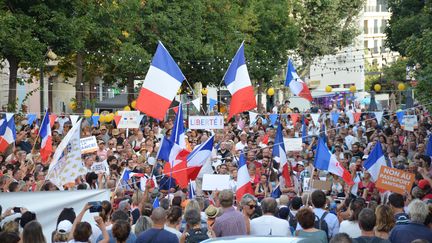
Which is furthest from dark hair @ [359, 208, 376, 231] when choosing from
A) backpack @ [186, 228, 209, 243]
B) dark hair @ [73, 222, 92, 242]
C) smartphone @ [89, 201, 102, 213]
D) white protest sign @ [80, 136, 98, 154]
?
white protest sign @ [80, 136, 98, 154]

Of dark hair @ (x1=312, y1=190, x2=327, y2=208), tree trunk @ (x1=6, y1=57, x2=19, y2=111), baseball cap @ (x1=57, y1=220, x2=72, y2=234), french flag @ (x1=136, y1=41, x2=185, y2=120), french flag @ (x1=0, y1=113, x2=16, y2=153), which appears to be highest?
tree trunk @ (x1=6, y1=57, x2=19, y2=111)

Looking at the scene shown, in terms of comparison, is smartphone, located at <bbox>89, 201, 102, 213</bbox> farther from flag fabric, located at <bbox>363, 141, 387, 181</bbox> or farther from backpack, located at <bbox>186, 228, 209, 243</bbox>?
flag fabric, located at <bbox>363, 141, 387, 181</bbox>

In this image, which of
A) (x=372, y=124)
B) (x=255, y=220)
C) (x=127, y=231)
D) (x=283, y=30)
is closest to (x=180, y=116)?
(x=255, y=220)

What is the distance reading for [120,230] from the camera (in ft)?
32.7

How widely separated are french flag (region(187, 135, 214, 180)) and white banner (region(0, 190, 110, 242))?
380 cm

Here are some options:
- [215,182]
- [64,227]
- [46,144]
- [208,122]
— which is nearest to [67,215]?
[64,227]

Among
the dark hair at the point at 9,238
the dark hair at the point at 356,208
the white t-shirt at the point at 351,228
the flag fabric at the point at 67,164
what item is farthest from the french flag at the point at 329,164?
the dark hair at the point at 9,238

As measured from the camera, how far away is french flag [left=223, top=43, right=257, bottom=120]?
1923 centimetres

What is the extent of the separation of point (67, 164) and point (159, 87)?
2735mm

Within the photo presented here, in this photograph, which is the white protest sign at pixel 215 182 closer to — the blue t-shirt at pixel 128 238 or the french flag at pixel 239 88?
the french flag at pixel 239 88

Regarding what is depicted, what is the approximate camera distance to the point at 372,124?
2945 cm

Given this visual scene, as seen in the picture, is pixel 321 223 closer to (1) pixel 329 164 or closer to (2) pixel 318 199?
(2) pixel 318 199

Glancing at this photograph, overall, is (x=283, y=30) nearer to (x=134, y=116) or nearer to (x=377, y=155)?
(x=134, y=116)

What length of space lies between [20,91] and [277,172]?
35.7 meters
